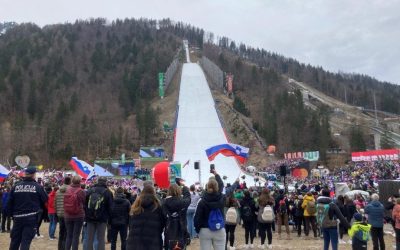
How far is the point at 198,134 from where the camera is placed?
163ft

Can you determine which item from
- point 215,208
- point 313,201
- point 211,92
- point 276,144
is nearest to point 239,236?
point 313,201

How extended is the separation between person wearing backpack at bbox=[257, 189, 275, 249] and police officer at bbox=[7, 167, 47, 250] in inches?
210

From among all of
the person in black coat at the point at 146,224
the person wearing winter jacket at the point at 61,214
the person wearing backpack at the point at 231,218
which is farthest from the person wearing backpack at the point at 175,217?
the person wearing winter jacket at the point at 61,214

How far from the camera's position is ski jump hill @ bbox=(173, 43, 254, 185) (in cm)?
3681

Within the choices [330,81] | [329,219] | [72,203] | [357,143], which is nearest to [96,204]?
[72,203]

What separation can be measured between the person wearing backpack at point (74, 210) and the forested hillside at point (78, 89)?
137 feet

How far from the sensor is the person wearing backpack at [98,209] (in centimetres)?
769

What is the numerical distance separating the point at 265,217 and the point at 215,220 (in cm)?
396

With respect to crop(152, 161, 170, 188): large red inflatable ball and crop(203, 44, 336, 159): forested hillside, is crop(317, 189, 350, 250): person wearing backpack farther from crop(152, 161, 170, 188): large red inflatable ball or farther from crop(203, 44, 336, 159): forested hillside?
crop(203, 44, 336, 159): forested hillside

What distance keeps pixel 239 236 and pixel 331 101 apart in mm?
110386

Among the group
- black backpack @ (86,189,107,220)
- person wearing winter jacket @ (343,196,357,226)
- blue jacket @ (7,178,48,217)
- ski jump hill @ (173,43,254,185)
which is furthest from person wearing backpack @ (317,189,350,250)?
ski jump hill @ (173,43,254,185)

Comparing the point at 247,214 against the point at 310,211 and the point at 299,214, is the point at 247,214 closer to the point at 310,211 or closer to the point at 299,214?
the point at 310,211

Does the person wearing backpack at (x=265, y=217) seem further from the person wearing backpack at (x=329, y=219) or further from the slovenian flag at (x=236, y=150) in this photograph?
the slovenian flag at (x=236, y=150)

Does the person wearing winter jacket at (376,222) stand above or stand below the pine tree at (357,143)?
below
